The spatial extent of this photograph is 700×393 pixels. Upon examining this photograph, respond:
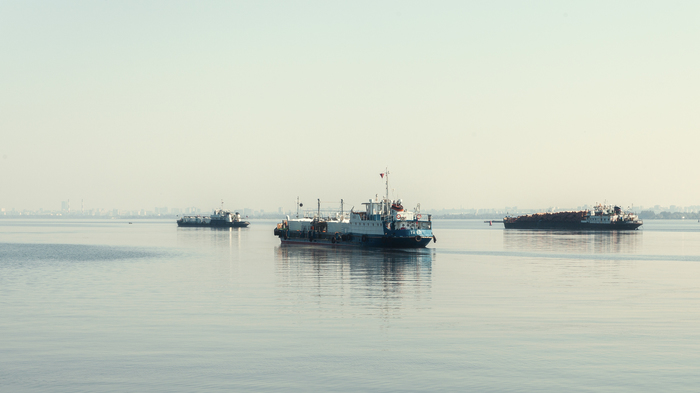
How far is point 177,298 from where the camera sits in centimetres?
4628

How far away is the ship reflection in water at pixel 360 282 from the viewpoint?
43812mm

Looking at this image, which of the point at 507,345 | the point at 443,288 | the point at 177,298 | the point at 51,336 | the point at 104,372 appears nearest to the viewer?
the point at 104,372

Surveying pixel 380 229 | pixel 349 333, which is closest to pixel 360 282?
pixel 349 333

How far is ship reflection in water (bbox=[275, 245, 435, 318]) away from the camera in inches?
1725

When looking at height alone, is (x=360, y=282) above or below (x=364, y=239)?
below

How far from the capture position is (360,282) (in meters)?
58.2

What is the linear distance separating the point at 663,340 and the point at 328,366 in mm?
15518

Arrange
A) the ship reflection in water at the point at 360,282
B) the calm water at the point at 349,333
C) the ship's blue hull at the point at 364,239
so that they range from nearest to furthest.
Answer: the calm water at the point at 349,333, the ship reflection in water at the point at 360,282, the ship's blue hull at the point at 364,239

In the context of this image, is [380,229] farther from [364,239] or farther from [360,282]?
[360,282]

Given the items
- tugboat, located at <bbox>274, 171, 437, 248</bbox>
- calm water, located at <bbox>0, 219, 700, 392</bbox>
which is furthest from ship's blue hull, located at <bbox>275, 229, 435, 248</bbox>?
calm water, located at <bbox>0, 219, 700, 392</bbox>

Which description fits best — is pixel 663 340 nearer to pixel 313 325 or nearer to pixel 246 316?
pixel 313 325

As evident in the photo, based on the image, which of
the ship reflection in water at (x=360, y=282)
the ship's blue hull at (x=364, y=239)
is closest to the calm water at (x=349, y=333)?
the ship reflection in water at (x=360, y=282)

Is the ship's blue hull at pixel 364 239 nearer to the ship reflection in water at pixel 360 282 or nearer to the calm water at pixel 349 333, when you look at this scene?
the ship reflection in water at pixel 360 282

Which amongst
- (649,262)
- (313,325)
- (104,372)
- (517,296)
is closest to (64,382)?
(104,372)
